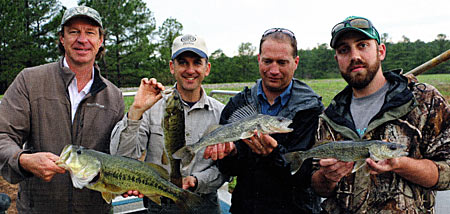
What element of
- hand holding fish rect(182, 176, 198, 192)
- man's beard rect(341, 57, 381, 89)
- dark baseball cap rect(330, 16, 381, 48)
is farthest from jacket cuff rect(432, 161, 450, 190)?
hand holding fish rect(182, 176, 198, 192)

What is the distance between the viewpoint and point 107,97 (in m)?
4.22

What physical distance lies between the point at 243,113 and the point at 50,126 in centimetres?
222

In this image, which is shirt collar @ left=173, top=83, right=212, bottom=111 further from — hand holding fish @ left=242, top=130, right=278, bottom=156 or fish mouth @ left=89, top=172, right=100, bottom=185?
fish mouth @ left=89, top=172, right=100, bottom=185

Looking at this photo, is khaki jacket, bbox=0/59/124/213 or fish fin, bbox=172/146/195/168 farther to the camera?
khaki jacket, bbox=0/59/124/213

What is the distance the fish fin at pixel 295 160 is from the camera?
3472 mm

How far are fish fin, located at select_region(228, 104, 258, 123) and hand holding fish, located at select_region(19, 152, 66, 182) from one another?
185cm

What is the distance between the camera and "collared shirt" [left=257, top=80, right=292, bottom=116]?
12.9ft

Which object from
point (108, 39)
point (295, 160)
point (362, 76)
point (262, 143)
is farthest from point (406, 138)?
point (108, 39)

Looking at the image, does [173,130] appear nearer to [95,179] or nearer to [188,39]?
[95,179]

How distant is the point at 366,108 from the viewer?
3518mm

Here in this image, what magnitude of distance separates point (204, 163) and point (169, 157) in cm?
79

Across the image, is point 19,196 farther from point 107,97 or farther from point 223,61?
point 223,61


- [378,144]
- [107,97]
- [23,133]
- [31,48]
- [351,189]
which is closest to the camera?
[378,144]

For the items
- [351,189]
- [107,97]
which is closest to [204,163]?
[107,97]
